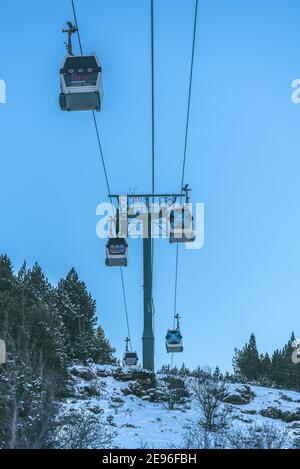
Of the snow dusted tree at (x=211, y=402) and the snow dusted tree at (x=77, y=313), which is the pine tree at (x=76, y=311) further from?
the snow dusted tree at (x=211, y=402)

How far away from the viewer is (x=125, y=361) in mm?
45000

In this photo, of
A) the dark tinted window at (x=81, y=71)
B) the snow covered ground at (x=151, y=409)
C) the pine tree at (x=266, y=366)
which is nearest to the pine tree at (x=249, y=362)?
the pine tree at (x=266, y=366)

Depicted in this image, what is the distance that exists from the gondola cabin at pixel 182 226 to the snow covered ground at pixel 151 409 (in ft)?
27.0

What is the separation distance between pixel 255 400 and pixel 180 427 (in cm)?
880

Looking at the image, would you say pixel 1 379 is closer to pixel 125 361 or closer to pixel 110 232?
pixel 110 232

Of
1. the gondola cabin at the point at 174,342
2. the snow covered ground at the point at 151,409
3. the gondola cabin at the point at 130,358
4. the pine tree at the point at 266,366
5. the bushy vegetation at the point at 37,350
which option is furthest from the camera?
the pine tree at the point at 266,366

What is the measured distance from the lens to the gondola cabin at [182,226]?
100 ft

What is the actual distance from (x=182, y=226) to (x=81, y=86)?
15.8 meters

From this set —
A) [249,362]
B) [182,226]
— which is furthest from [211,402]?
[249,362]

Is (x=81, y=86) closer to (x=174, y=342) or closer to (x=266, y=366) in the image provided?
(x=174, y=342)

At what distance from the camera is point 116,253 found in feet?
102

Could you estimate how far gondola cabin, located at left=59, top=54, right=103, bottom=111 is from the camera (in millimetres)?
15344

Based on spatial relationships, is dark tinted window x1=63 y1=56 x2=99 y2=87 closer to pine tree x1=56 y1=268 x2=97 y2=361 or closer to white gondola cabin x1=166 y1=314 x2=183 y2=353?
white gondola cabin x1=166 y1=314 x2=183 y2=353
